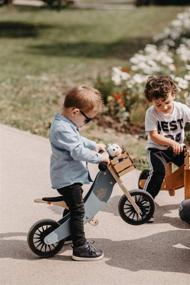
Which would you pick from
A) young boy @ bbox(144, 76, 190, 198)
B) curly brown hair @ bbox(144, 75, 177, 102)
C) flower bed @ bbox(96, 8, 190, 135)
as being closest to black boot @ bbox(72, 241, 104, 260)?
young boy @ bbox(144, 76, 190, 198)

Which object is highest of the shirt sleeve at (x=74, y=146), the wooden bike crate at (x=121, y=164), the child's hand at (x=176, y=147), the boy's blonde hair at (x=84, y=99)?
the boy's blonde hair at (x=84, y=99)

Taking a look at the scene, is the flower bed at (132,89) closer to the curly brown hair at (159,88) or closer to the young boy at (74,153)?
the curly brown hair at (159,88)

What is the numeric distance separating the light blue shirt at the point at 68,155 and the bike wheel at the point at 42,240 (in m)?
0.31

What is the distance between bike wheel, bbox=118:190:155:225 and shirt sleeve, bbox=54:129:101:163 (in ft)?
2.46

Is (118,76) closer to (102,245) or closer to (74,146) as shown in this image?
(102,245)

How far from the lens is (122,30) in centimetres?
2120

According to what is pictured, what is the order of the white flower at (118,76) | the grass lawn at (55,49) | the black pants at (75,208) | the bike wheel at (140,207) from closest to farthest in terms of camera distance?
1. the black pants at (75,208)
2. the bike wheel at (140,207)
3. the white flower at (118,76)
4. the grass lawn at (55,49)

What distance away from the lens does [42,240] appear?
4812 millimetres

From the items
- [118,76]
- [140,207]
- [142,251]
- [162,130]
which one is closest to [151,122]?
[162,130]

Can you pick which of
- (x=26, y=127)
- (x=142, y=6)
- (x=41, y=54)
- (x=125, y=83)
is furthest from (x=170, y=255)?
(x=142, y=6)

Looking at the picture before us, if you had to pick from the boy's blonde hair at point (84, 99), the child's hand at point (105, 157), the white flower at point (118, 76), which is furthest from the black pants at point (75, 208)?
the white flower at point (118, 76)

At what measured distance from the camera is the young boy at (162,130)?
5461 millimetres

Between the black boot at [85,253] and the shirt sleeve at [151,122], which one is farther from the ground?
the shirt sleeve at [151,122]

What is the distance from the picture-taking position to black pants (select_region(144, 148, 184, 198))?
18.6 ft
